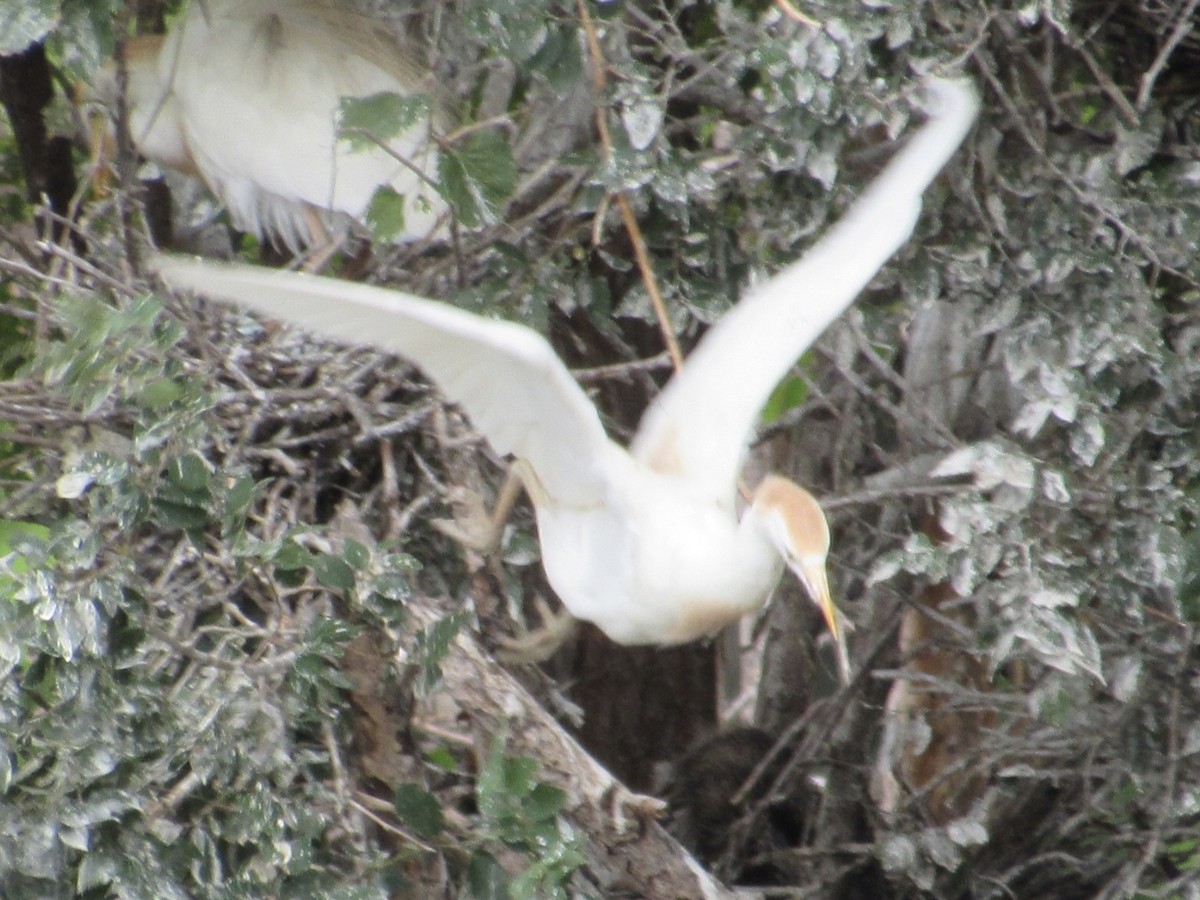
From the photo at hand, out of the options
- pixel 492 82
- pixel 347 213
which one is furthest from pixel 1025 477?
pixel 347 213

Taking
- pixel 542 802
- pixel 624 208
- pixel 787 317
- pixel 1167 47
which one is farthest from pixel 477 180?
pixel 1167 47

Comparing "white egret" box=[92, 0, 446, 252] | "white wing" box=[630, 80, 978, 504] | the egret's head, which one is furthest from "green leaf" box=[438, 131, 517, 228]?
"white egret" box=[92, 0, 446, 252]

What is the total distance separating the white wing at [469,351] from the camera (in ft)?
4.57

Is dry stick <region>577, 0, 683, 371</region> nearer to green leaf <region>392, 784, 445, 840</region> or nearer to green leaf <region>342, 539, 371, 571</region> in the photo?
green leaf <region>342, 539, 371, 571</region>

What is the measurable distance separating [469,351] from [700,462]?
15.7 inches

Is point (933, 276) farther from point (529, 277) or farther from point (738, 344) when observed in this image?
point (529, 277)

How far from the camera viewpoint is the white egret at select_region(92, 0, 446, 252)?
2.60 m

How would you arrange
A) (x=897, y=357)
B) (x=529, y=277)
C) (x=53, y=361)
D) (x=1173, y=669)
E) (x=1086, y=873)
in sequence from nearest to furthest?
(x=53, y=361), (x=1173, y=669), (x=529, y=277), (x=1086, y=873), (x=897, y=357)

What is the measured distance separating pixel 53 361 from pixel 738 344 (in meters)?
0.79

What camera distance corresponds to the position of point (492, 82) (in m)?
2.35

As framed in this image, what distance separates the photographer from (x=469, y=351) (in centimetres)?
151

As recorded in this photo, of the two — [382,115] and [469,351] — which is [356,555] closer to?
[469,351]

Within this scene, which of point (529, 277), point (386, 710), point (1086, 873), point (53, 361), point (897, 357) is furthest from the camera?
point (897, 357)

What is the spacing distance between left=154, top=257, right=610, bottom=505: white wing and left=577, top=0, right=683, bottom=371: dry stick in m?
0.26
